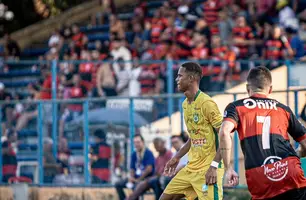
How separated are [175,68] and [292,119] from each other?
34.7ft

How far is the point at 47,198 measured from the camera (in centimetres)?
1761

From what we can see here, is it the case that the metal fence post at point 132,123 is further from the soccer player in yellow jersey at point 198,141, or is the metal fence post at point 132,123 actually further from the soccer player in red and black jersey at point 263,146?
the soccer player in red and black jersey at point 263,146

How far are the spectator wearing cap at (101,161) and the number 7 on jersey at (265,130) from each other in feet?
27.3

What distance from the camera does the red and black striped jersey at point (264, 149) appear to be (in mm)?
9047

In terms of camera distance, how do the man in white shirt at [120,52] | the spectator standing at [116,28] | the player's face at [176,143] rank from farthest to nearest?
the spectator standing at [116,28] → the man in white shirt at [120,52] → the player's face at [176,143]

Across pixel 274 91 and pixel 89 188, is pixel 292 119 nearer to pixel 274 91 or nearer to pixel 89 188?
pixel 274 91

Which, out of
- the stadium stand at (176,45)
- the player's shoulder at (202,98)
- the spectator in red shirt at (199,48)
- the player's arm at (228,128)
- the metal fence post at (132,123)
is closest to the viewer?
the player's arm at (228,128)

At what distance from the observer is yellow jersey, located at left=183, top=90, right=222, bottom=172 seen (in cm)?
1062

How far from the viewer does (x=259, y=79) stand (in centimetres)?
919

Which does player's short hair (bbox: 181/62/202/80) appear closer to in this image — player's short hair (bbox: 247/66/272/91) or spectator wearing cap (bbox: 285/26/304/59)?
player's short hair (bbox: 247/66/272/91)

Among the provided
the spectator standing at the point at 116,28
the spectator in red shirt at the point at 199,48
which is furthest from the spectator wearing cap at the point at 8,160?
A: the spectator standing at the point at 116,28

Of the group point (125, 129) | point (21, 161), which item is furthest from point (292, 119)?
point (21, 161)

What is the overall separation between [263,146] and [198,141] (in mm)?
1787

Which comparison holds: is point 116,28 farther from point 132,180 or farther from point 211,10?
point 132,180
